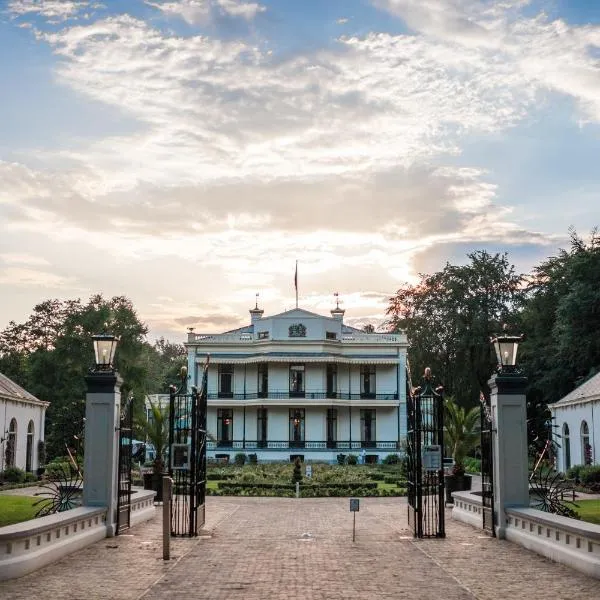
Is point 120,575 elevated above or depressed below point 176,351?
below

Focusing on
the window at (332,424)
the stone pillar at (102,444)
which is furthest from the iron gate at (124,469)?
the window at (332,424)

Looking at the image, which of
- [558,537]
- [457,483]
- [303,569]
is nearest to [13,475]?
[457,483]

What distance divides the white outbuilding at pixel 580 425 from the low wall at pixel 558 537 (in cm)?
2046

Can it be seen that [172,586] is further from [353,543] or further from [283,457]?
[283,457]

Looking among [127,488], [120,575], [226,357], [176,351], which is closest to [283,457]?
[226,357]

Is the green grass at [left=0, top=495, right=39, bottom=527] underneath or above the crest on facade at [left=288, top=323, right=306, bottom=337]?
underneath

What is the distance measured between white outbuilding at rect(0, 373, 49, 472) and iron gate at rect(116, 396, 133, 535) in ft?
61.7

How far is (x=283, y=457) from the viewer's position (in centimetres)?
5491

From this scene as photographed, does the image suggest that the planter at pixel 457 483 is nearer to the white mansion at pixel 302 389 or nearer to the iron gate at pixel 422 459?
the iron gate at pixel 422 459

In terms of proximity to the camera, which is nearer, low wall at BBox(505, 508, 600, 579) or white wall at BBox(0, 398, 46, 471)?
low wall at BBox(505, 508, 600, 579)

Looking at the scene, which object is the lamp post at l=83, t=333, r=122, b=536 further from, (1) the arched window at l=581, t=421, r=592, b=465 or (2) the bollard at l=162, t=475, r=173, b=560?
(1) the arched window at l=581, t=421, r=592, b=465

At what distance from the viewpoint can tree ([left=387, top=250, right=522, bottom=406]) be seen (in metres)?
58.8

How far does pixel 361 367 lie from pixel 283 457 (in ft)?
26.8

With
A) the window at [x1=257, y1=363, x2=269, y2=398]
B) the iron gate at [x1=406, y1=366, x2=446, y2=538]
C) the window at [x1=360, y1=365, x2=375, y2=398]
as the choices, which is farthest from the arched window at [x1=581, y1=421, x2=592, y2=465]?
the window at [x1=257, y1=363, x2=269, y2=398]
